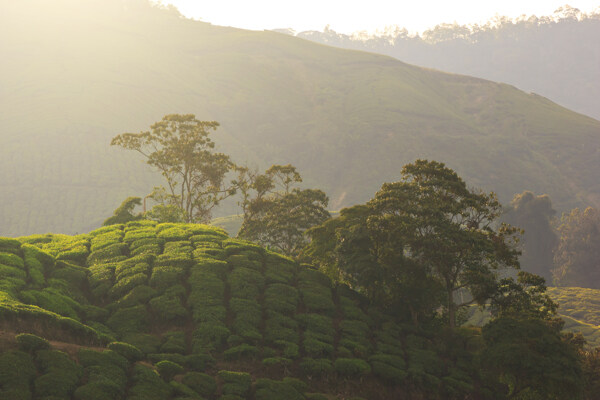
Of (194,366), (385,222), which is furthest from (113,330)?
(385,222)

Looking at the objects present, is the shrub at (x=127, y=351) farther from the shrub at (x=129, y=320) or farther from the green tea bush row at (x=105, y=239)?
the green tea bush row at (x=105, y=239)

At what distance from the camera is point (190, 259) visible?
1618 inches

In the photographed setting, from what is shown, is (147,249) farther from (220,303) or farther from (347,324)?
(347,324)

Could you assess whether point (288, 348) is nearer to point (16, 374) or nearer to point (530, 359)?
point (530, 359)

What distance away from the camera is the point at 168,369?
27.8 meters

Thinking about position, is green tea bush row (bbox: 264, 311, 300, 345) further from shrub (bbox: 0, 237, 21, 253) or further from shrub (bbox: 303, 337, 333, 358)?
shrub (bbox: 0, 237, 21, 253)

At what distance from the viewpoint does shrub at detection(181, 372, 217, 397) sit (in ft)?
87.5

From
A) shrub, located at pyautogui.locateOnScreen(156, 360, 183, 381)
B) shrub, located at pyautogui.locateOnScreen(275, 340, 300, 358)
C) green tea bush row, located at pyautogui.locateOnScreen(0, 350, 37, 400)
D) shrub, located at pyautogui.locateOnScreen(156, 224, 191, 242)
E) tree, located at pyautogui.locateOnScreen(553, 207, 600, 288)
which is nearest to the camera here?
green tea bush row, located at pyautogui.locateOnScreen(0, 350, 37, 400)

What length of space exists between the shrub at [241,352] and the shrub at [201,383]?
10.4 feet

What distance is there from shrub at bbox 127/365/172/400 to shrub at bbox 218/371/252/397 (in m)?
3.22

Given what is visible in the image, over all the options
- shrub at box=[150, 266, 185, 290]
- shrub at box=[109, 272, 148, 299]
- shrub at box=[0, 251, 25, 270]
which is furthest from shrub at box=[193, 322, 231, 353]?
shrub at box=[0, 251, 25, 270]

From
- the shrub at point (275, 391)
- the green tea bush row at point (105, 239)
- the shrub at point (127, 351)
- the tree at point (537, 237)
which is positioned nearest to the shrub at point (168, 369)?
the shrub at point (127, 351)

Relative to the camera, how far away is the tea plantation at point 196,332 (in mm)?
25203

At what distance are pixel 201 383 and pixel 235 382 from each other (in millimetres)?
1921
